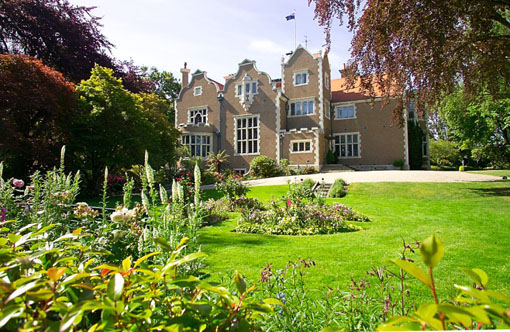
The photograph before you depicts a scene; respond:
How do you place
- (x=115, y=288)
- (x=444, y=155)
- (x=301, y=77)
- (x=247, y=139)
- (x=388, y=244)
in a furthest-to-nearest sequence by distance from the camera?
(x=444, y=155) → (x=247, y=139) → (x=301, y=77) → (x=388, y=244) → (x=115, y=288)

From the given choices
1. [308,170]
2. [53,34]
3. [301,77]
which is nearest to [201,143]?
[308,170]

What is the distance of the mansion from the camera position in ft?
82.8

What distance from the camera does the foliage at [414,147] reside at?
25.8 meters

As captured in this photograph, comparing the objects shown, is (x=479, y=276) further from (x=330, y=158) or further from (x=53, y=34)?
(x=330, y=158)

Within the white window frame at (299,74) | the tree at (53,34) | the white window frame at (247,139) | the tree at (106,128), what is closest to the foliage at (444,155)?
the white window frame at (299,74)

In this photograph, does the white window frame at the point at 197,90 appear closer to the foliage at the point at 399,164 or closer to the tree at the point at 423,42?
the foliage at the point at 399,164

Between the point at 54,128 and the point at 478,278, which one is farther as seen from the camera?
the point at 54,128

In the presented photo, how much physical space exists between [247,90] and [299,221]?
71.5 ft

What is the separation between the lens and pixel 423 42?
7336 millimetres

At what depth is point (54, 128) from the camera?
1316 cm

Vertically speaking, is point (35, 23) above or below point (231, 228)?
above

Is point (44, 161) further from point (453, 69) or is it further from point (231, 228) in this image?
point (453, 69)

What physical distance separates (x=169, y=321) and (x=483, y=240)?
6.70 m

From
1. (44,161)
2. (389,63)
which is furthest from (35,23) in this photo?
(389,63)
